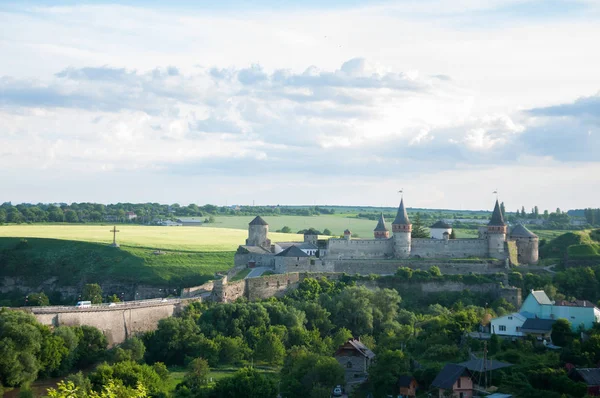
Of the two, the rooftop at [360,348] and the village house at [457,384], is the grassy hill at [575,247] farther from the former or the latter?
the village house at [457,384]

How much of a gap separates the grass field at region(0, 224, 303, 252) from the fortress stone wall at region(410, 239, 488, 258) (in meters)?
31.6

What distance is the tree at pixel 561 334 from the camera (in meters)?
60.0

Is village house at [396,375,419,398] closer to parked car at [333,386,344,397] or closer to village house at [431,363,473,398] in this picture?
village house at [431,363,473,398]

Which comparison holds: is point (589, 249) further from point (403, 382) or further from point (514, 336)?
point (403, 382)

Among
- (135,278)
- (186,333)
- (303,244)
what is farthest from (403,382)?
(135,278)

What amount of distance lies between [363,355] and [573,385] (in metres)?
19.4

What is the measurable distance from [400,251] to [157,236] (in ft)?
159

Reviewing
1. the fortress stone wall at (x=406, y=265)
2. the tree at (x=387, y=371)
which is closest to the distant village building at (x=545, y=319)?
the tree at (x=387, y=371)

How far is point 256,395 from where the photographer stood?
2264 inches

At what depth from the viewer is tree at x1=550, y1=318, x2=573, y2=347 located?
197 ft

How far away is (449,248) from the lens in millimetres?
92688

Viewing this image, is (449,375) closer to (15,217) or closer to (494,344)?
(494,344)

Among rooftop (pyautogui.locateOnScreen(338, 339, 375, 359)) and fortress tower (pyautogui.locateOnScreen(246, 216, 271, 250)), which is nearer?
rooftop (pyautogui.locateOnScreen(338, 339, 375, 359))

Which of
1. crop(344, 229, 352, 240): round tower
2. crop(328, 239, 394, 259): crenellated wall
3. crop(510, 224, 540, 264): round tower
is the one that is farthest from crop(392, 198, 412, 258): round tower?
crop(510, 224, 540, 264): round tower
